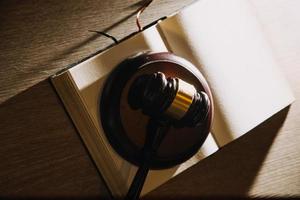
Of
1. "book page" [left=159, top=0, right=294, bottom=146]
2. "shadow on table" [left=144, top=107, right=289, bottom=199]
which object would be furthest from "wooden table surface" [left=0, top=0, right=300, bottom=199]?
"book page" [left=159, top=0, right=294, bottom=146]

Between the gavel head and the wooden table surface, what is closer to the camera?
the gavel head

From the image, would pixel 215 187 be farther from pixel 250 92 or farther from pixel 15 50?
pixel 15 50

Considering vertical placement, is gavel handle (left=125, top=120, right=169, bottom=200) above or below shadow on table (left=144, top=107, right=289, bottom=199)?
above

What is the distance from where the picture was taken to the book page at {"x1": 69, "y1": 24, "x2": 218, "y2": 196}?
0.70 metres

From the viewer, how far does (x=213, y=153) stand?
843 mm

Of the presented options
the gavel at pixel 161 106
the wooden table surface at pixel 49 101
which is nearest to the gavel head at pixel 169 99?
the gavel at pixel 161 106

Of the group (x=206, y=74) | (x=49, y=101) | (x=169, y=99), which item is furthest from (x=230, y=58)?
(x=49, y=101)

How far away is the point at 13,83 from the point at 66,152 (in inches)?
6.5

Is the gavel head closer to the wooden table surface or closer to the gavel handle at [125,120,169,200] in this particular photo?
the gavel handle at [125,120,169,200]

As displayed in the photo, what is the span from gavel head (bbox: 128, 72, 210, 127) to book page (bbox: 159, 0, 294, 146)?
0.30 ft

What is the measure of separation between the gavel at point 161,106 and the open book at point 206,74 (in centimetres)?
6

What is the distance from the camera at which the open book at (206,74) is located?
0.71m

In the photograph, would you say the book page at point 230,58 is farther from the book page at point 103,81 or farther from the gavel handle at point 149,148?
the gavel handle at point 149,148

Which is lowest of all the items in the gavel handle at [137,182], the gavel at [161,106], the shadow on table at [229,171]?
the shadow on table at [229,171]
